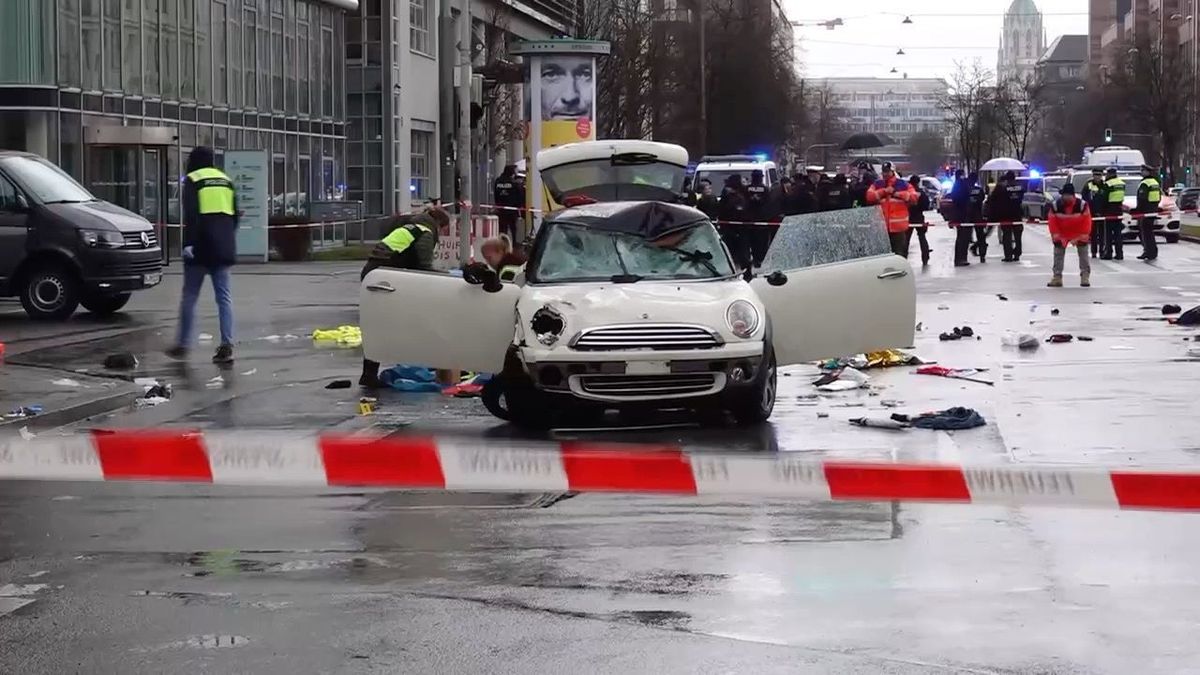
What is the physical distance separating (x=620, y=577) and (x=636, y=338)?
4.80m

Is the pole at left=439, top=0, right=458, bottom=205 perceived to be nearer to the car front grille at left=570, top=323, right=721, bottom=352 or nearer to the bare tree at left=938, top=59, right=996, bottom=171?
the car front grille at left=570, top=323, right=721, bottom=352

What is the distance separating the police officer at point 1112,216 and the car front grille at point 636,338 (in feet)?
86.8

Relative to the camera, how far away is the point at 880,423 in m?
12.8

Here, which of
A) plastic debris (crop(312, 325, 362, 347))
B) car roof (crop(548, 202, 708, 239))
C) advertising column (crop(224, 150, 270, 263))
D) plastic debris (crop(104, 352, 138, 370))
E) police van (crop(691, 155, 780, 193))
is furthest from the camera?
police van (crop(691, 155, 780, 193))

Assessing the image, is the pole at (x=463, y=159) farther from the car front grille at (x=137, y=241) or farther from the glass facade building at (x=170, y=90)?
the car front grille at (x=137, y=241)

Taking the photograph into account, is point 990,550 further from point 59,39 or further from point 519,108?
point 519,108

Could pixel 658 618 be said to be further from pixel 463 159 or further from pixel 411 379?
pixel 463 159

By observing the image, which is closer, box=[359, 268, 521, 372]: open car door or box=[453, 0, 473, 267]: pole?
box=[359, 268, 521, 372]: open car door

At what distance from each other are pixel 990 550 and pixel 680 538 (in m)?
1.34

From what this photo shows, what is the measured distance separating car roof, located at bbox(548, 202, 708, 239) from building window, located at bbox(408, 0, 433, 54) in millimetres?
39673

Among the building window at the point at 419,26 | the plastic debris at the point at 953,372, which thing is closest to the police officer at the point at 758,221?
the plastic debris at the point at 953,372

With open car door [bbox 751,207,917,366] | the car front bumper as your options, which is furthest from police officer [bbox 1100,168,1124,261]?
the car front bumper

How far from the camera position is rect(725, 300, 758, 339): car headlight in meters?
12.6

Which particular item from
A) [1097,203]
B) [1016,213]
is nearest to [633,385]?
[1016,213]
